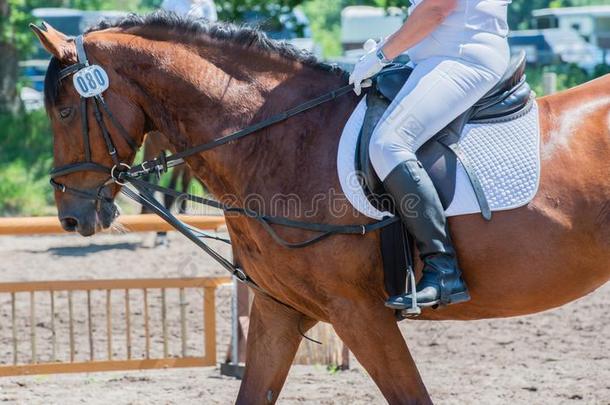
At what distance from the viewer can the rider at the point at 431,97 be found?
4.27 meters

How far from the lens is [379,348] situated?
4.36 meters

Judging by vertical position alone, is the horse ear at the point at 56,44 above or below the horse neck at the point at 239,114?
above

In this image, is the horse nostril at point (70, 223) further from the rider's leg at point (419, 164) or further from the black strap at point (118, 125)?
the rider's leg at point (419, 164)

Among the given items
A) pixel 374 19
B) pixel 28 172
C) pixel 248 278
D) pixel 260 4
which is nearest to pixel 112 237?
pixel 28 172

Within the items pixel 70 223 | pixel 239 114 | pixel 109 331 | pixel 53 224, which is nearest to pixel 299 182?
pixel 239 114

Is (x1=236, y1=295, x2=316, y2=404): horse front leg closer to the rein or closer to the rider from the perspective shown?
the rein

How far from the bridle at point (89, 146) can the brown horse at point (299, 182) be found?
3cm

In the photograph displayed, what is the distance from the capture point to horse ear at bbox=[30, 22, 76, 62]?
4.40 m

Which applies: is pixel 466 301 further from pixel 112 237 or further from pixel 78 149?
pixel 112 237

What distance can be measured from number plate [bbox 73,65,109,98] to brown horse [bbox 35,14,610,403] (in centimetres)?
6

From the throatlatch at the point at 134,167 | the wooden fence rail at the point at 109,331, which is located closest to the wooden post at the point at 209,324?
the wooden fence rail at the point at 109,331

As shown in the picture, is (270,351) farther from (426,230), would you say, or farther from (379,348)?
(426,230)

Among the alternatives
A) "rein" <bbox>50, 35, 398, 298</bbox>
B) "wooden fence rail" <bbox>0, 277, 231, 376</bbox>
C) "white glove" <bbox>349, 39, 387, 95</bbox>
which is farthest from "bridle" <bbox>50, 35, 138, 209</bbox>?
"wooden fence rail" <bbox>0, 277, 231, 376</bbox>

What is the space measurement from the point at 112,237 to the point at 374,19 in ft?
67.2
